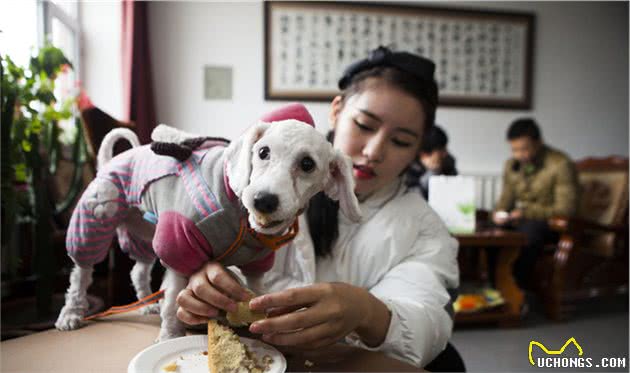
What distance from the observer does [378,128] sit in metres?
0.54

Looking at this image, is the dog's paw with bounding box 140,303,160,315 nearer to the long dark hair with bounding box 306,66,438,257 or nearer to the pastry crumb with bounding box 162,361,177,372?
the pastry crumb with bounding box 162,361,177,372

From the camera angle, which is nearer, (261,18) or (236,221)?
(236,221)

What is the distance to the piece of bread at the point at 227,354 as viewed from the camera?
1.09ft

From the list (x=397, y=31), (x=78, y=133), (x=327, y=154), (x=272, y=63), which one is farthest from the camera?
(x=397, y=31)

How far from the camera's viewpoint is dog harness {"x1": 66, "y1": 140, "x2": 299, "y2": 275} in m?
0.36

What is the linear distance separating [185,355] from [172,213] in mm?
130

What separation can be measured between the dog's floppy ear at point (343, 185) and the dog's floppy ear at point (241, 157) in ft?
0.24

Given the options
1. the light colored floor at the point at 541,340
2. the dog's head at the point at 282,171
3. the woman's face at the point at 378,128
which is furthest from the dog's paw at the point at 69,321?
the light colored floor at the point at 541,340

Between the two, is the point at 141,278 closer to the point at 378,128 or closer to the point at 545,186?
the point at 378,128

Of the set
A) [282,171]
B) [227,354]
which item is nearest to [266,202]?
[282,171]

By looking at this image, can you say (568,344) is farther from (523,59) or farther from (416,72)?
(523,59)

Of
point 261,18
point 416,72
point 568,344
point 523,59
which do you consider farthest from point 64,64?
point 523,59

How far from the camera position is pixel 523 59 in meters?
2.79

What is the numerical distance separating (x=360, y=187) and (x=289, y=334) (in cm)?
30
